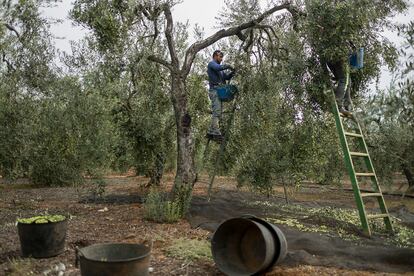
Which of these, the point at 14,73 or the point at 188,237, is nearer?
the point at 188,237

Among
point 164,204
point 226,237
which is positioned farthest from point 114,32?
point 226,237

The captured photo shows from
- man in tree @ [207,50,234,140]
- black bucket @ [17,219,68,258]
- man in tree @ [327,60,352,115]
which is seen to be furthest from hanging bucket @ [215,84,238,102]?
black bucket @ [17,219,68,258]

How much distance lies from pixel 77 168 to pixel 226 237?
6570 millimetres

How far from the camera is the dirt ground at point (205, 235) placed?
548 centimetres

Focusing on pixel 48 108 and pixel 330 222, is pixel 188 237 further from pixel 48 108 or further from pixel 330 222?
pixel 48 108

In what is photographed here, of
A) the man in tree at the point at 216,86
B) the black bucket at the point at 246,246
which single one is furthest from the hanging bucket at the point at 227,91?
the black bucket at the point at 246,246

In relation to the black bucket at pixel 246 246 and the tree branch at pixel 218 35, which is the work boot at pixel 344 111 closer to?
the tree branch at pixel 218 35

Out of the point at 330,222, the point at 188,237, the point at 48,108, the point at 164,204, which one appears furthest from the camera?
the point at 48,108

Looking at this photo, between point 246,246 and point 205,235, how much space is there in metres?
1.48

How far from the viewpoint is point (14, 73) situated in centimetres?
1146

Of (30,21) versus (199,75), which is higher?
(30,21)

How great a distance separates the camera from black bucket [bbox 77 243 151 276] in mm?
4324

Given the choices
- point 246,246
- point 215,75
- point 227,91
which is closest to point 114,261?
point 246,246

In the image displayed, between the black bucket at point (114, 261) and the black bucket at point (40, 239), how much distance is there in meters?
1.41
